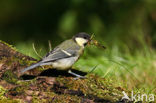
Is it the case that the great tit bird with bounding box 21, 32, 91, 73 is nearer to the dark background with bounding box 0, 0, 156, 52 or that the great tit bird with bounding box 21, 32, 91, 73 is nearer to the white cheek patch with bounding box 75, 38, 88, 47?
the white cheek patch with bounding box 75, 38, 88, 47

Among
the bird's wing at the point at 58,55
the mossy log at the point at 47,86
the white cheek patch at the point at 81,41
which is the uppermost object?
the white cheek patch at the point at 81,41

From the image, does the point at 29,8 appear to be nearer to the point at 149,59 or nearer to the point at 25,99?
the point at 149,59

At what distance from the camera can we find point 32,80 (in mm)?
2758

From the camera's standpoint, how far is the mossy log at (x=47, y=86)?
2.60 meters

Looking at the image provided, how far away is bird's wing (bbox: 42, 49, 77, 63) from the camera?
2.91 m

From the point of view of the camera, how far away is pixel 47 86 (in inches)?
107

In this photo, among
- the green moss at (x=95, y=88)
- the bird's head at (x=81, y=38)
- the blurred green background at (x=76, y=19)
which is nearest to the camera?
the green moss at (x=95, y=88)

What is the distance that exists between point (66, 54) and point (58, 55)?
0.10m

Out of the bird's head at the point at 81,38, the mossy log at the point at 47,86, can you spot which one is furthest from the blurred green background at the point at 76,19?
the mossy log at the point at 47,86

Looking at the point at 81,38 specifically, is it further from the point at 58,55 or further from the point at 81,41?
the point at 58,55

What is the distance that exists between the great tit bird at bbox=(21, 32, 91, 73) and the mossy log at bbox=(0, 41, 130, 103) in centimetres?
11

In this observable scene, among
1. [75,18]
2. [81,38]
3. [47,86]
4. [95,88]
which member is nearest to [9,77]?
[47,86]

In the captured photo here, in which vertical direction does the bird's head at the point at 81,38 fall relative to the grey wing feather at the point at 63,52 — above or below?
above

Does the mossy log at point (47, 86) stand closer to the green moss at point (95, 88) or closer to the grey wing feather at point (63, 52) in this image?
the green moss at point (95, 88)
